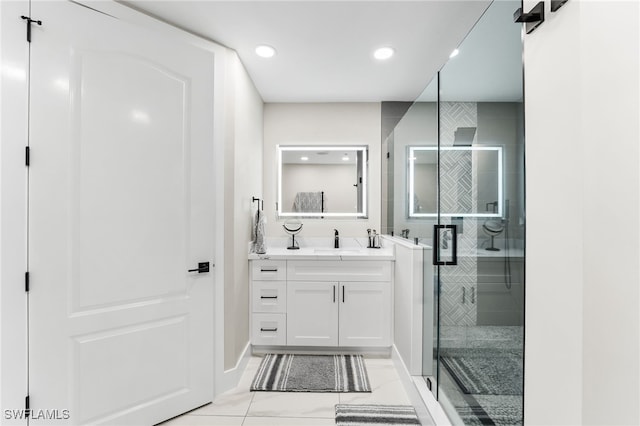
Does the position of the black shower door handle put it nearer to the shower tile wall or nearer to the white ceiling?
the shower tile wall

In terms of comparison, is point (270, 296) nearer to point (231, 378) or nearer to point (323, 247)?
point (231, 378)

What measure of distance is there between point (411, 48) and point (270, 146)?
64.7 inches

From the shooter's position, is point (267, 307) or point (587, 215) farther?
point (267, 307)

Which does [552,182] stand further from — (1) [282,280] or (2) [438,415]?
(1) [282,280]

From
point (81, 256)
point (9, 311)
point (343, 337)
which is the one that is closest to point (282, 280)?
point (343, 337)

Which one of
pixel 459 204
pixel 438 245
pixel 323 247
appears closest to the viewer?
pixel 459 204

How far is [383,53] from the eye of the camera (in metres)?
2.08

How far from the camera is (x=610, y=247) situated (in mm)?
598

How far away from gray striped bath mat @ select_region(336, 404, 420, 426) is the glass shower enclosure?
0.83ft

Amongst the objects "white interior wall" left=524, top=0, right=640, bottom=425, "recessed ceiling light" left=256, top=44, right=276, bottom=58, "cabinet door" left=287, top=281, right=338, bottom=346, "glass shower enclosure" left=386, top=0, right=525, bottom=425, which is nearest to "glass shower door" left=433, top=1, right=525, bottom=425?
"glass shower enclosure" left=386, top=0, right=525, bottom=425

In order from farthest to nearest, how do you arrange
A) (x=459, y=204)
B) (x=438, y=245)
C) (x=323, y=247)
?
(x=323, y=247) < (x=438, y=245) < (x=459, y=204)

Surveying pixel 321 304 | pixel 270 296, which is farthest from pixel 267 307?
pixel 321 304

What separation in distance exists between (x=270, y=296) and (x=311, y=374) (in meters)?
0.69

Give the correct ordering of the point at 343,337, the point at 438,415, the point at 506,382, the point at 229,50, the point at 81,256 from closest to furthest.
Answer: the point at 506,382 → the point at 81,256 → the point at 438,415 → the point at 229,50 → the point at 343,337
